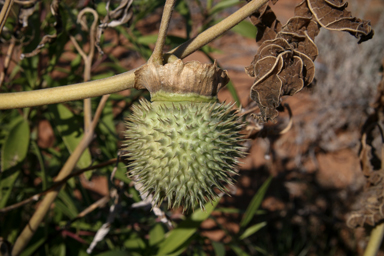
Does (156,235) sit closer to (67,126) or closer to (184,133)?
(67,126)

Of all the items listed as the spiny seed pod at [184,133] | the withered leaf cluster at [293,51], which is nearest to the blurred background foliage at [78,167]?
the spiny seed pod at [184,133]

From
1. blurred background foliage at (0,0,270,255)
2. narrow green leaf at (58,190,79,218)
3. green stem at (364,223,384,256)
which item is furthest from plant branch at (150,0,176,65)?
green stem at (364,223,384,256)

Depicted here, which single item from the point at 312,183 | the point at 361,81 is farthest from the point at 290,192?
the point at 361,81

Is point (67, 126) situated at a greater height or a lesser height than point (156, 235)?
greater

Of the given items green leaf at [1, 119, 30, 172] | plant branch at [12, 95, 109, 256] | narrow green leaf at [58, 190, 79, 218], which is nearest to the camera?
plant branch at [12, 95, 109, 256]

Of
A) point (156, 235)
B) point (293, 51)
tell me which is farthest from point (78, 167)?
point (293, 51)

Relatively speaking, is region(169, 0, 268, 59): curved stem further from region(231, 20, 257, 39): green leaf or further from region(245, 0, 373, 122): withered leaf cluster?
region(231, 20, 257, 39): green leaf
